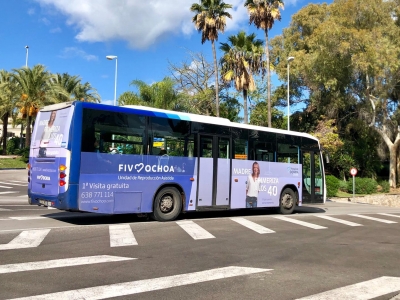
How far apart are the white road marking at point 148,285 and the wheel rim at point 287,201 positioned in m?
9.40

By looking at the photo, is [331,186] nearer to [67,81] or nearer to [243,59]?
[243,59]

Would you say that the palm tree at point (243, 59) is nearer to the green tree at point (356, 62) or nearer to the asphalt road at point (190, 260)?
the green tree at point (356, 62)

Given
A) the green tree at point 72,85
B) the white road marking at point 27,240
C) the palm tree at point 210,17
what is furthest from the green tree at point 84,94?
the white road marking at point 27,240

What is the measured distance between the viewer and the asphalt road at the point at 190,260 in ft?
17.4

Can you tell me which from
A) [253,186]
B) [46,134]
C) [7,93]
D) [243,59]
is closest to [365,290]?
[46,134]

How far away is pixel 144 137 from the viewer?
11328 mm

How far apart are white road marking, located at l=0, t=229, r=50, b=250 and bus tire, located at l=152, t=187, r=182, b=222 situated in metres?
3.23

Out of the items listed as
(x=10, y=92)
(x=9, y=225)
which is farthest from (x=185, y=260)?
(x=10, y=92)

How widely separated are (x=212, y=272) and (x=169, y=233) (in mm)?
3702

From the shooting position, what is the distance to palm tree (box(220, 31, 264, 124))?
31.2 meters

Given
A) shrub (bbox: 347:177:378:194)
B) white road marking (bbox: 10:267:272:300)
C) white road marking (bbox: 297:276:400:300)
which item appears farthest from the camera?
shrub (bbox: 347:177:378:194)

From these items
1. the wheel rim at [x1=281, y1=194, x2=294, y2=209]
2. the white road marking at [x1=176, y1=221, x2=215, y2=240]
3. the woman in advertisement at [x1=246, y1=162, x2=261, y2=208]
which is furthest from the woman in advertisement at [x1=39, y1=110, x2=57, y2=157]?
the wheel rim at [x1=281, y1=194, x2=294, y2=209]

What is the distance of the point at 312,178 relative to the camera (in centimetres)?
1666

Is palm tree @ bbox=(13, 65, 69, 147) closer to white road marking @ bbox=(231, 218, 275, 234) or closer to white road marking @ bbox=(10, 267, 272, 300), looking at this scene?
white road marking @ bbox=(231, 218, 275, 234)
